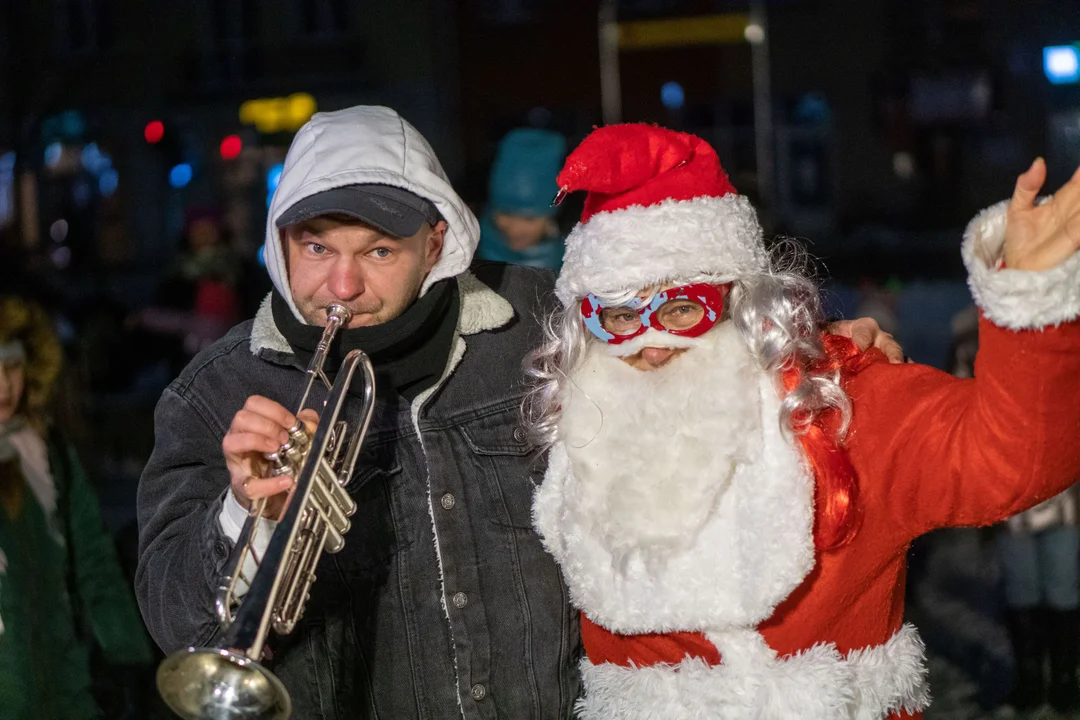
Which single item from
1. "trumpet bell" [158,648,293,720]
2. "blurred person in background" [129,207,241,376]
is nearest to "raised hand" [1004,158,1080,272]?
"trumpet bell" [158,648,293,720]

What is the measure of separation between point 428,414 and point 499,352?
27cm

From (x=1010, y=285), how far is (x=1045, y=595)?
4.40m

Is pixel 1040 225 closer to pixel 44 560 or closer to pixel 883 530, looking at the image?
pixel 883 530

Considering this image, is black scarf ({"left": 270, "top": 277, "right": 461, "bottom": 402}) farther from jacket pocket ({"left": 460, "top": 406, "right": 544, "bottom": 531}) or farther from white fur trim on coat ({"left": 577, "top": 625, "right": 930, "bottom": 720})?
white fur trim on coat ({"left": 577, "top": 625, "right": 930, "bottom": 720})

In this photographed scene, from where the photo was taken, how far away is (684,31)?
1633 centimetres

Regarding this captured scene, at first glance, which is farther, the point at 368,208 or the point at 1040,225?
the point at 368,208

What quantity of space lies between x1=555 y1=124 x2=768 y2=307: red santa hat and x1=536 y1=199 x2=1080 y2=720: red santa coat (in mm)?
393

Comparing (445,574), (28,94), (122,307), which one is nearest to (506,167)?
(445,574)

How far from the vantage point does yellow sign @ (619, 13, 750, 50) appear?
636 inches

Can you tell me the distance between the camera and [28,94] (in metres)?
13.9

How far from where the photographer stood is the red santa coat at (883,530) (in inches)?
A: 87.4

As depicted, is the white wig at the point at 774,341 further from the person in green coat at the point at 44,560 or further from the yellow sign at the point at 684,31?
the yellow sign at the point at 684,31

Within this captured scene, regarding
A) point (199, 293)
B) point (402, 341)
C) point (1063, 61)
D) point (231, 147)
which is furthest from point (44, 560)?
point (231, 147)

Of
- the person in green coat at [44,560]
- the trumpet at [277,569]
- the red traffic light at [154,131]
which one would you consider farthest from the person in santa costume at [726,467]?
the red traffic light at [154,131]
